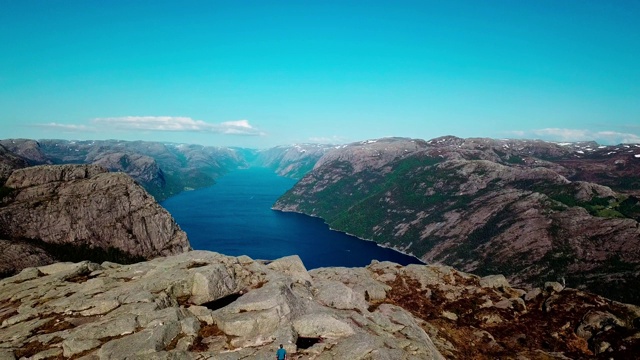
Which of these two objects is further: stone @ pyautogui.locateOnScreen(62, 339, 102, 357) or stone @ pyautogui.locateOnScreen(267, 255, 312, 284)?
stone @ pyautogui.locateOnScreen(267, 255, 312, 284)

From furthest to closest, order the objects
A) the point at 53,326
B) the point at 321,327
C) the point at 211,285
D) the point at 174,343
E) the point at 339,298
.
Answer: the point at 339,298, the point at 211,285, the point at 321,327, the point at 53,326, the point at 174,343

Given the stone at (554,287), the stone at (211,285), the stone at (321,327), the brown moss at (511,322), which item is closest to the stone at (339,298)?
the brown moss at (511,322)

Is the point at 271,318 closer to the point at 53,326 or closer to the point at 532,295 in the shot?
the point at 53,326

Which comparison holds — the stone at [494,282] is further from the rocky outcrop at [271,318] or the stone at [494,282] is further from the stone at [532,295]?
the rocky outcrop at [271,318]

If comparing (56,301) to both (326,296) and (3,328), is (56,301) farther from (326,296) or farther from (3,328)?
(326,296)

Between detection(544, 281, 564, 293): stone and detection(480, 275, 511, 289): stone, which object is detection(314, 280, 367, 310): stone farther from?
detection(544, 281, 564, 293): stone

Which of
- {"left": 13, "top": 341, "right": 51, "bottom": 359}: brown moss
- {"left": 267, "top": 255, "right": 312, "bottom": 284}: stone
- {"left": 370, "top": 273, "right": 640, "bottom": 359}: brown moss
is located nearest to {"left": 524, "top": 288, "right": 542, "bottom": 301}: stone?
{"left": 370, "top": 273, "right": 640, "bottom": 359}: brown moss

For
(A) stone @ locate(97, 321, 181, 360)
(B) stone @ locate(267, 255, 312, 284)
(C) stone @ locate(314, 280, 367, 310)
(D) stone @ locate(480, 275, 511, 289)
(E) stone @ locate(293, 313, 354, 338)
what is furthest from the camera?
(D) stone @ locate(480, 275, 511, 289)

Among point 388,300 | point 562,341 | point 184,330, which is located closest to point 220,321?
point 184,330

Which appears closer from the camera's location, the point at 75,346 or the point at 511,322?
the point at 75,346

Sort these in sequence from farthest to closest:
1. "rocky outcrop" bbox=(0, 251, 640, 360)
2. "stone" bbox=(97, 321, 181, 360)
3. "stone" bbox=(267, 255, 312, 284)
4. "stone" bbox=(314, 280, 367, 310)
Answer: "stone" bbox=(267, 255, 312, 284) < "stone" bbox=(314, 280, 367, 310) < "rocky outcrop" bbox=(0, 251, 640, 360) < "stone" bbox=(97, 321, 181, 360)

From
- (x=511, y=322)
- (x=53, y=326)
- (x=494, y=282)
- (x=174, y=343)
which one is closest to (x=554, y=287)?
(x=494, y=282)
